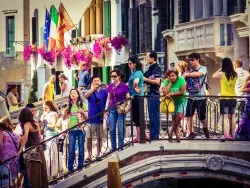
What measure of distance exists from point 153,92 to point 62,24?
6.39m

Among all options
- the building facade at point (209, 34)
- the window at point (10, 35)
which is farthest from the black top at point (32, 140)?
the window at point (10, 35)

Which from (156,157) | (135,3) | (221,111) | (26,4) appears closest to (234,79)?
(221,111)

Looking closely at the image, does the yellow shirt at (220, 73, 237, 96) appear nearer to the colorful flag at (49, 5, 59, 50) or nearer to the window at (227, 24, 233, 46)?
the window at (227, 24, 233, 46)

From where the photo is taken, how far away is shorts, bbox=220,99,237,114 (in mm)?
9922

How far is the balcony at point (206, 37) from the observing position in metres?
12.7

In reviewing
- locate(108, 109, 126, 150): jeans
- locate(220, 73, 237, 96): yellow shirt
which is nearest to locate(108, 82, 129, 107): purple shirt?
locate(108, 109, 126, 150): jeans

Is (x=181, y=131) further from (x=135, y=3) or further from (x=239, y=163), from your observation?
(x=135, y=3)

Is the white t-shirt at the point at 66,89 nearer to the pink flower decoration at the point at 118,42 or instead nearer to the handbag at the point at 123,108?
the pink flower decoration at the point at 118,42

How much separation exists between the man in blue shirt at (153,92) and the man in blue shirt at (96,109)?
1.70 ft

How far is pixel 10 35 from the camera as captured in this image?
1758 cm

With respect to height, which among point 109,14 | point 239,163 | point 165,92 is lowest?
point 239,163

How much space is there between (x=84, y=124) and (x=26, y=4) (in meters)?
7.72

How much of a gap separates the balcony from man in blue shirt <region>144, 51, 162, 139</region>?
2854 millimetres

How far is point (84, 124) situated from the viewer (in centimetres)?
1006
